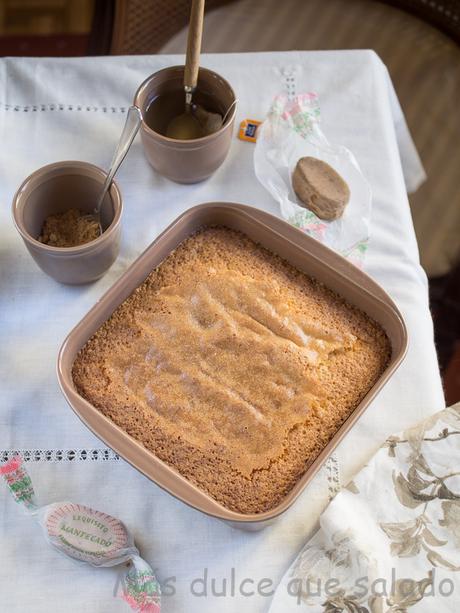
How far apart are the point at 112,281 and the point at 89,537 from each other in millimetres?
371

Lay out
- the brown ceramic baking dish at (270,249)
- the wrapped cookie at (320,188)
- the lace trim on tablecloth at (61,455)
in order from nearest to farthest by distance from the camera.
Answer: the brown ceramic baking dish at (270,249), the lace trim on tablecloth at (61,455), the wrapped cookie at (320,188)

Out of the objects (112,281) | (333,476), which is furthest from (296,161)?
(333,476)

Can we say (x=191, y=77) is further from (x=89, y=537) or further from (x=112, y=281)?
(x=89, y=537)

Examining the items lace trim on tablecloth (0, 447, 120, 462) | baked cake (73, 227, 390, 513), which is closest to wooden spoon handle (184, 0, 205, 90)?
baked cake (73, 227, 390, 513)

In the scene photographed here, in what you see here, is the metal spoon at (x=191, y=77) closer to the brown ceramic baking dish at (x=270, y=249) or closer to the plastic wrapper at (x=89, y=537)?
the brown ceramic baking dish at (x=270, y=249)

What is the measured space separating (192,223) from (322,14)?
0.80m

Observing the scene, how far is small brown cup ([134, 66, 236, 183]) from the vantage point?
101 cm

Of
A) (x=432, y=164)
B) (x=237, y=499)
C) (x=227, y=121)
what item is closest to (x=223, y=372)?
(x=237, y=499)

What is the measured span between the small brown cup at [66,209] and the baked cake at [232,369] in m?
A: 0.08

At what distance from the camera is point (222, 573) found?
2.88ft

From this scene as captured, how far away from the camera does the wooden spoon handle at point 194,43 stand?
3.22 ft

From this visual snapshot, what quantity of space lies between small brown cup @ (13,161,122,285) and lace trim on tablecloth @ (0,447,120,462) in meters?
0.24

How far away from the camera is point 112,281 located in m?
Answer: 1.04

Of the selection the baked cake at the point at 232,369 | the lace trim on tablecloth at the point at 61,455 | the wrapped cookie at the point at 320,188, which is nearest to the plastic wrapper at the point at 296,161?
the wrapped cookie at the point at 320,188
